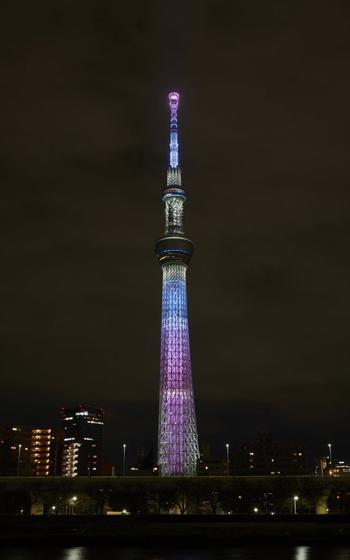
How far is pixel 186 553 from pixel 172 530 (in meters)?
13.0

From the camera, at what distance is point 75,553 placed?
65.8 m

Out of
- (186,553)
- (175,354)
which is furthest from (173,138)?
(186,553)

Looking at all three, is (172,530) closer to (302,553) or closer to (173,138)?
(302,553)

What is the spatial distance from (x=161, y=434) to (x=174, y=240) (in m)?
42.4

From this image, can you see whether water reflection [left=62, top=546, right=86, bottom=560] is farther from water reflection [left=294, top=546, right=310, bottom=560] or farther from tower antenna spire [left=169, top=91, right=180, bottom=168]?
tower antenna spire [left=169, top=91, right=180, bottom=168]

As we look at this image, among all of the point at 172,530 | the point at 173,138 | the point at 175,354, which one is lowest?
the point at 172,530

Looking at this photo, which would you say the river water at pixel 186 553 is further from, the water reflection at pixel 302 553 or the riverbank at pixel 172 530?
the riverbank at pixel 172 530

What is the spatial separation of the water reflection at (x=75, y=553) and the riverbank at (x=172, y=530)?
391 centimetres

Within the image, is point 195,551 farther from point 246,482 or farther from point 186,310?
point 186,310

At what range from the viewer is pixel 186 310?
15850 cm

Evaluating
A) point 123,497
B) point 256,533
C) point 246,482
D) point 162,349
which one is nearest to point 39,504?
point 123,497

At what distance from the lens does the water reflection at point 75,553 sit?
202 ft

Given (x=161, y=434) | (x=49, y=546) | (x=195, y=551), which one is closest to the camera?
(x=195, y=551)

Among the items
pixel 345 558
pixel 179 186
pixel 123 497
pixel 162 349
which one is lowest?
pixel 345 558
